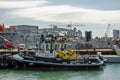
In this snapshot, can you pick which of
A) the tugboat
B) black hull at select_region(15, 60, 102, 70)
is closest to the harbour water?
black hull at select_region(15, 60, 102, 70)

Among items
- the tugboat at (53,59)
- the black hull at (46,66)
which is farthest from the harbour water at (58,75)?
A: the tugboat at (53,59)

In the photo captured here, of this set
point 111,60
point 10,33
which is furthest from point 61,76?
point 10,33

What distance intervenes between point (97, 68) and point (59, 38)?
21.5ft

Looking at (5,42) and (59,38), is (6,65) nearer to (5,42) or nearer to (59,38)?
(59,38)

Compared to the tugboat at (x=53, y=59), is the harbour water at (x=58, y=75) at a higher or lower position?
lower

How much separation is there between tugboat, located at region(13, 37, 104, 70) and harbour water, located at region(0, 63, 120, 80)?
1.16 meters

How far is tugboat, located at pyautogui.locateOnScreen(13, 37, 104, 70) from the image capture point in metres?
46.1

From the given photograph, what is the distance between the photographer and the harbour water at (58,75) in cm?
3988

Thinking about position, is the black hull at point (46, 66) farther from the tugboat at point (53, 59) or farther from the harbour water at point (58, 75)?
the harbour water at point (58, 75)

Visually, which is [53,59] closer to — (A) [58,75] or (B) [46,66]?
(B) [46,66]

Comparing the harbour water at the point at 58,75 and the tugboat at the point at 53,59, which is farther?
the tugboat at the point at 53,59

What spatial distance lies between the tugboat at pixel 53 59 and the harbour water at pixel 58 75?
1.16 metres

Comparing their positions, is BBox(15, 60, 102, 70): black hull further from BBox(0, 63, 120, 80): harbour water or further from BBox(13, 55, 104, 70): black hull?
BBox(0, 63, 120, 80): harbour water

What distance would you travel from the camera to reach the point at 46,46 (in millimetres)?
47562
